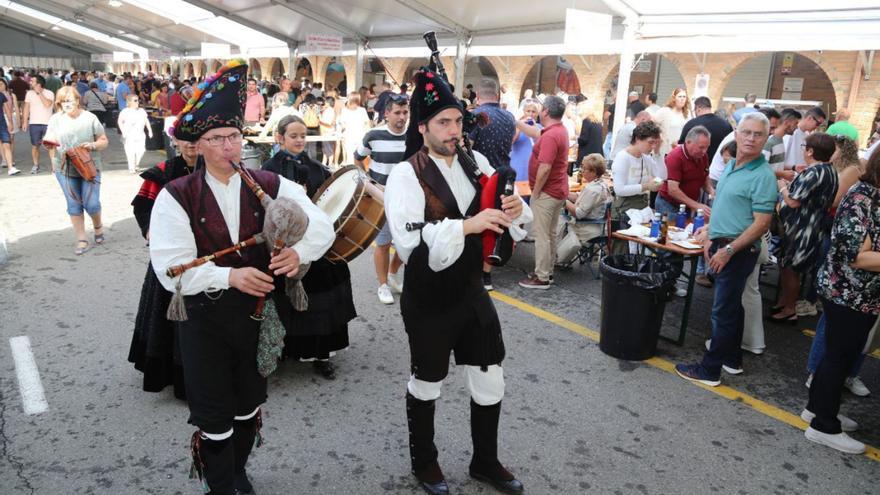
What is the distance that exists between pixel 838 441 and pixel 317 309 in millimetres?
3315

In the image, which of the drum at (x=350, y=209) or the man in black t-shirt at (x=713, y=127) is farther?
the man in black t-shirt at (x=713, y=127)

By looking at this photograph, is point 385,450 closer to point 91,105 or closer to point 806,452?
point 806,452

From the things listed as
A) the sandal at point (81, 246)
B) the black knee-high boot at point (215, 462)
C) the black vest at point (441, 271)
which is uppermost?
the black vest at point (441, 271)

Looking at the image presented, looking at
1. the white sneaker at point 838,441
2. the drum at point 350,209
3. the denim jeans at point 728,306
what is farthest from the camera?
the denim jeans at point 728,306

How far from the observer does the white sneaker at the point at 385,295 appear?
5.69m

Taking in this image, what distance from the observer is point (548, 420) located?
376 centimetres

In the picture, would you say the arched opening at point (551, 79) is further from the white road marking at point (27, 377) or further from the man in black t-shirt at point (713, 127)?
the white road marking at point (27, 377)

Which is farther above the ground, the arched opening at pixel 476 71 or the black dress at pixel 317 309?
the arched opening at pixel 476 71


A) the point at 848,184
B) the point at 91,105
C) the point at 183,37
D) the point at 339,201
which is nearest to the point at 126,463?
the point at 339,201

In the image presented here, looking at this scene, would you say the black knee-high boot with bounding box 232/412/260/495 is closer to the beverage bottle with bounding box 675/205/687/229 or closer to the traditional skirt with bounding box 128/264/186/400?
the traditional skirt with bounding box 128/264/186/400

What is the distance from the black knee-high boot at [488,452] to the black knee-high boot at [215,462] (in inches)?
44.4

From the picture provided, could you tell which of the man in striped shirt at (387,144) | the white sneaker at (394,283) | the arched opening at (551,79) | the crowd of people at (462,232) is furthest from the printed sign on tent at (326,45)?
the white sneaker at (394,283)

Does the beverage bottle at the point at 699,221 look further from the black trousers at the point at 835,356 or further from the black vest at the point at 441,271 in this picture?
the black vest at the point at 441,271

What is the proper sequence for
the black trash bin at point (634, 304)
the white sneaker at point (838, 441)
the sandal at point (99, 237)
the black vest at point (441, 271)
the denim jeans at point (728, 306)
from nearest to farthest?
the black vest at point (441, 271)
the white sneaker at point (838, 441)
the denim jeans at point (728, 306)
the black trash bin at point (634, 304)
the sandal at point (99, 237)
